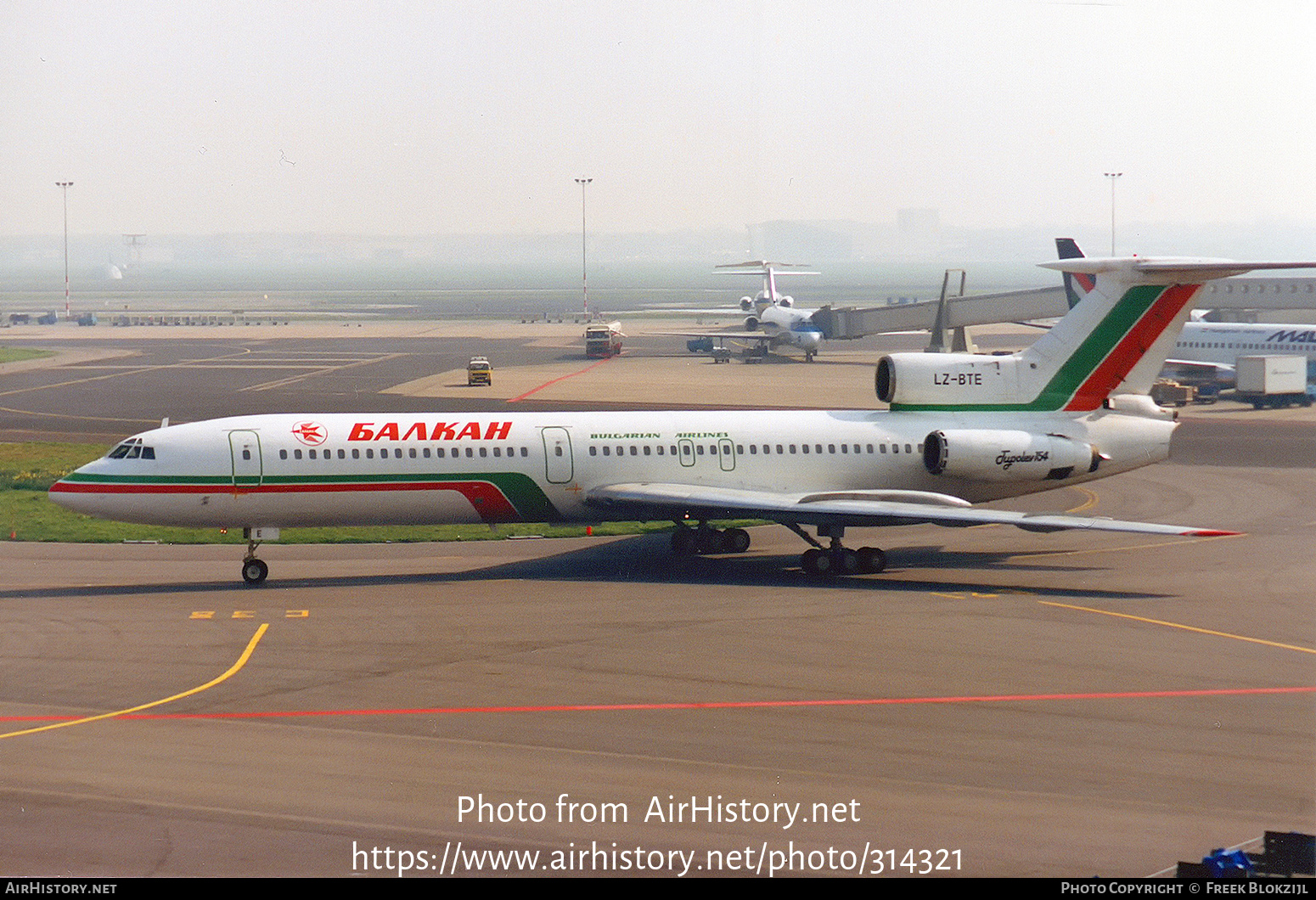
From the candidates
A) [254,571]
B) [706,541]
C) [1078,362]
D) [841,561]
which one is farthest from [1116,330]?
[254,571]

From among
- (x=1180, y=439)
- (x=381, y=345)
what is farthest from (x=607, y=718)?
(x=381, y=345)

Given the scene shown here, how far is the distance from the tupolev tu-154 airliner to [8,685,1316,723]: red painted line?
7.72m

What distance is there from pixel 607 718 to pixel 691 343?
9072 centimetres

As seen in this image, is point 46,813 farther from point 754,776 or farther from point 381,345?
point 381,345

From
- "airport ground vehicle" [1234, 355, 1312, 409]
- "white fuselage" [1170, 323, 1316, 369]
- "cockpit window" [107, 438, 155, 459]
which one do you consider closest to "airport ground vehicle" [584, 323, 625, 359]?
"white fuselage" [1170, 323, 1316, 369]

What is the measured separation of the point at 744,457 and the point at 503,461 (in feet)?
20.7

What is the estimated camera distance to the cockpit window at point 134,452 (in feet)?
103

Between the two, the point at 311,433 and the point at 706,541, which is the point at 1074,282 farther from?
the point at 311,433

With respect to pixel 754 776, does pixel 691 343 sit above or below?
above

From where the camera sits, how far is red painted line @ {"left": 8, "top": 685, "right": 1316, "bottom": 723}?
21219 millimetres

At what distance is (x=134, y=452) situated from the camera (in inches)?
1240

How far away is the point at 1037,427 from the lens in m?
35.3
